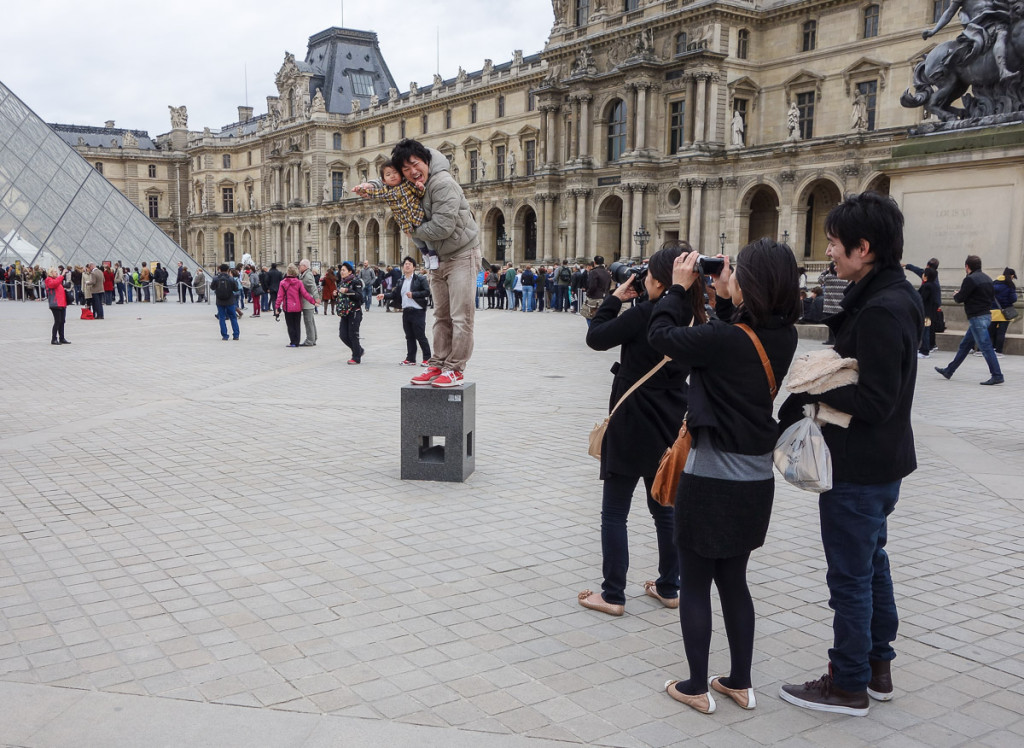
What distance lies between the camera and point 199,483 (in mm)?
6344

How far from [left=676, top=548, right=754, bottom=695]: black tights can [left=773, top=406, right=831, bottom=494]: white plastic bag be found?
380mm

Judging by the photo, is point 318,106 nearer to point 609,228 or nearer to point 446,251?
point 609,228

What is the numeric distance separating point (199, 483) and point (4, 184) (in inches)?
1350

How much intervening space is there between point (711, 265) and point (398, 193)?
3231 mm

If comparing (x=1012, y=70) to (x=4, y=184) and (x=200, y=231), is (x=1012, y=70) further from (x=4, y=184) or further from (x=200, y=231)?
(x=200, y=231)

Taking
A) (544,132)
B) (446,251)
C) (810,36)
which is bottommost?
(446,251)

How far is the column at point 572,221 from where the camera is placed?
1831 inches

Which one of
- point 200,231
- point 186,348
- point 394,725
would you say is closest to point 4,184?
point 186,348

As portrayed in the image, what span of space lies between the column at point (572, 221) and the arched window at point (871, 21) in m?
15.6

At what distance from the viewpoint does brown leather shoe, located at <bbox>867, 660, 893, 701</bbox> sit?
3.34 m

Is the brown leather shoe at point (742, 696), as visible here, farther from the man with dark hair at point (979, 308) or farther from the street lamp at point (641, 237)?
the street lamp at point (641, 237)

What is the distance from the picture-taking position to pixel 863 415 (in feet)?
9.63

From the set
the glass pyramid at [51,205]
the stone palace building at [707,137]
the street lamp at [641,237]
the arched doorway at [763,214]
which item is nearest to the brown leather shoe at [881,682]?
the stone palace building at [707,137]

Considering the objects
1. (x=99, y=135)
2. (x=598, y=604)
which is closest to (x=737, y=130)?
(x=598, y=604)
